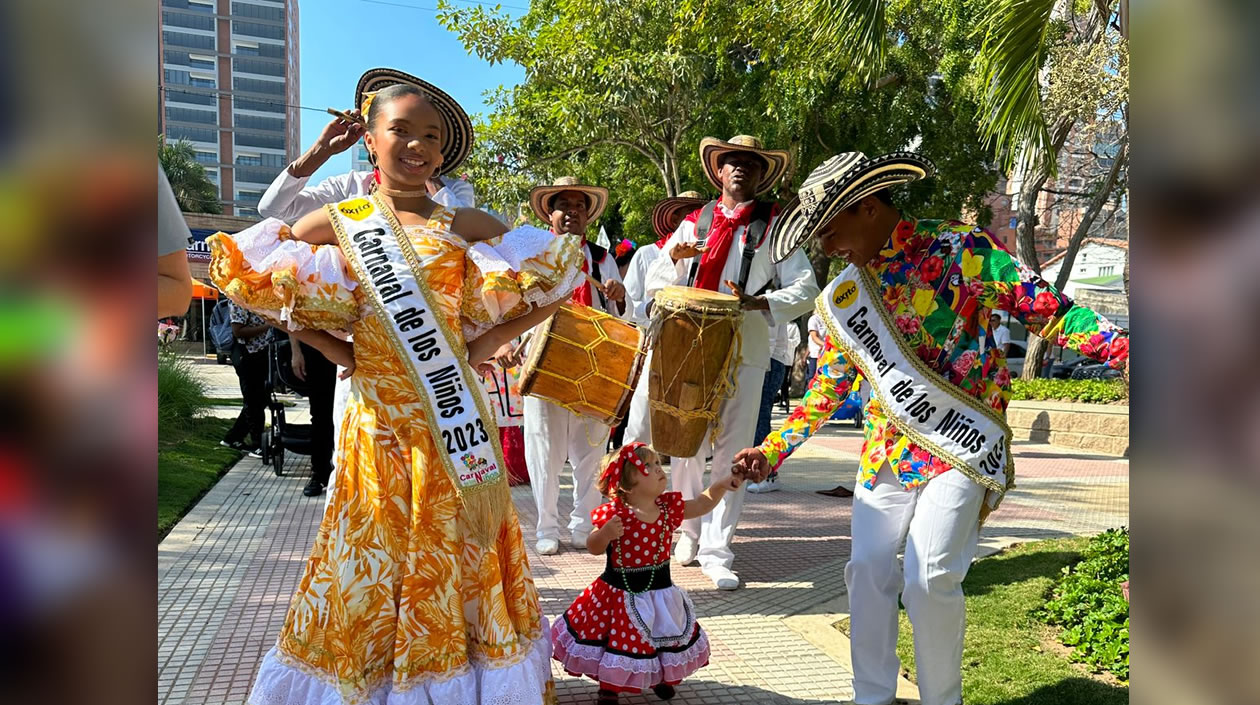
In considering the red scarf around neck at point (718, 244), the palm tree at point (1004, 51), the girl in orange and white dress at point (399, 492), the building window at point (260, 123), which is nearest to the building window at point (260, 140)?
the building window at point (260, 123)

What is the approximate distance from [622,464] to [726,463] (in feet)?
6.58

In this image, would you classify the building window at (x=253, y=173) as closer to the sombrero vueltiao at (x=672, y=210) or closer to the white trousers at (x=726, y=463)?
the sombrero vueltiao at (x=672, y=210)

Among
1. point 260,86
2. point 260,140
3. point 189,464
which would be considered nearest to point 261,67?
Answer: point 260,86

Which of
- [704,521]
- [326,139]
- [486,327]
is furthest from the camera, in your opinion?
[704,521]

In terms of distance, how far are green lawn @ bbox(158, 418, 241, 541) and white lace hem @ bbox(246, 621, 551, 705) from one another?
11.9 feet

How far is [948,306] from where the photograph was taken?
11.5 ft

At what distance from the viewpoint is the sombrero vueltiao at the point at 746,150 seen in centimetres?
588

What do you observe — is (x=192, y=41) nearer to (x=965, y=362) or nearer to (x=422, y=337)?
(x=422, y=337)

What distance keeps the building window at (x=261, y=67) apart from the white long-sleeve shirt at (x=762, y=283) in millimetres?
174242

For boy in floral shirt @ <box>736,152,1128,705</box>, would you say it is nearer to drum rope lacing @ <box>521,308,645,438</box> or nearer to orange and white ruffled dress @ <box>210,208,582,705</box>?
orange and white ruffled dress @ <box>210,208,582,705</box>
